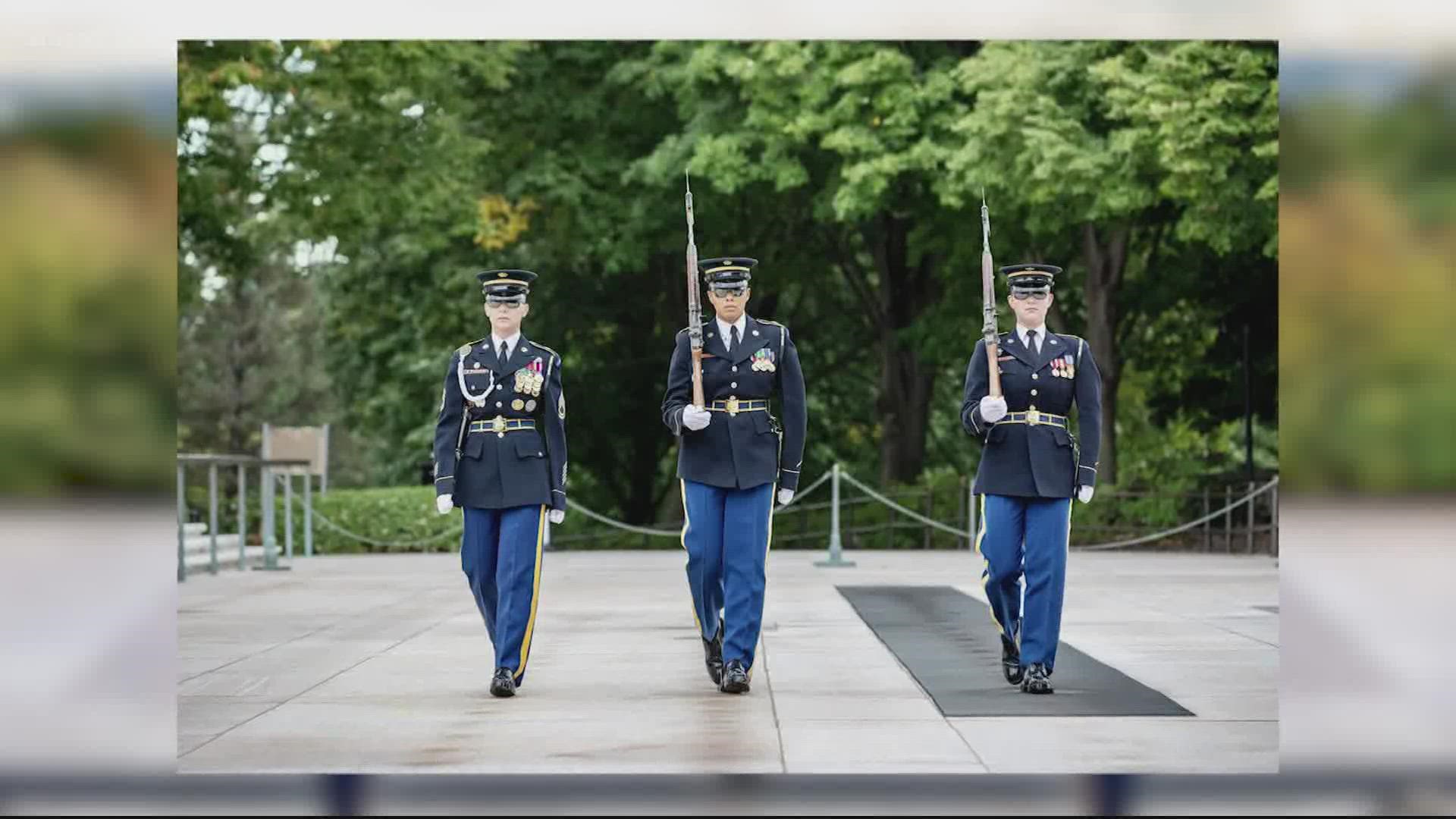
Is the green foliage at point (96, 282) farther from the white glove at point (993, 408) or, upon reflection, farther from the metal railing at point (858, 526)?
the metal railing at point (858, 526)

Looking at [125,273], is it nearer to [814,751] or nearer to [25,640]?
[814,751]

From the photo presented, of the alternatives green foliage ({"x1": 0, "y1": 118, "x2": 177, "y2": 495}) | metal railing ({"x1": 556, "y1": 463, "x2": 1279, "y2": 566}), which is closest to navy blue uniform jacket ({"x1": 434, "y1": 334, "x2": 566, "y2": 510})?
green foliage ({"x1": 0, "y1": 118, "x2": 177, "y2": 495})

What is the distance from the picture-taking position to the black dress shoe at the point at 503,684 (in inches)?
390

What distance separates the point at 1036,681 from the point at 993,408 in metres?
1.22

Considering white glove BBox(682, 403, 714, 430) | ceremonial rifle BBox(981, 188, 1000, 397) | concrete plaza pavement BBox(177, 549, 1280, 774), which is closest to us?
concrete plaza pavement BBox(177, 549, 1280, 774)

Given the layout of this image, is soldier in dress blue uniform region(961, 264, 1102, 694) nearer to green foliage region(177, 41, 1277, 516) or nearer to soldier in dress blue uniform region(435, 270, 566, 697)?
soldier in dress blue uniform region(435, 270, 566, 697)

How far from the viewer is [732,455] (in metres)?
9.95

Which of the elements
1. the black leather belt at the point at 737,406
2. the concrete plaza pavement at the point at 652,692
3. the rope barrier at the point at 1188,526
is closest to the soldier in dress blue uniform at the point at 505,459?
the concrete plaza pavement at the point at 652,692

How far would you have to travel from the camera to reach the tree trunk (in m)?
28.4

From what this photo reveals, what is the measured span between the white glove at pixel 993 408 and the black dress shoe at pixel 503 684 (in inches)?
95.3

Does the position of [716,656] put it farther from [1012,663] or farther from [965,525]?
[965,525]

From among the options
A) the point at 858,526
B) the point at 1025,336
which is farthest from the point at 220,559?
the point at 1025,336

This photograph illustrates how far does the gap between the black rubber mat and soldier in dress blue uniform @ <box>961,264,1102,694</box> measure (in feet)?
0.82

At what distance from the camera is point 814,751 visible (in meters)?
8.06
